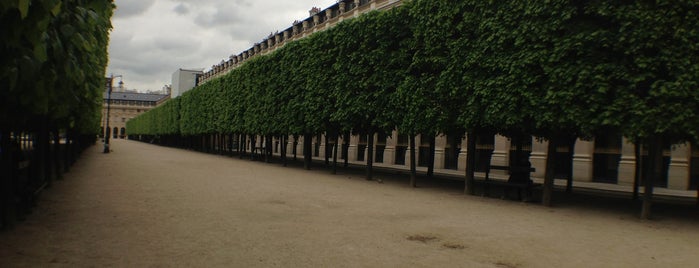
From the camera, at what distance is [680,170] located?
20.7 meters

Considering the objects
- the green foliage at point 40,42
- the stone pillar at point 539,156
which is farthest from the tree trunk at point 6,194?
the stone pillar at point 539,156

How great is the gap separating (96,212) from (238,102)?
24995 mm

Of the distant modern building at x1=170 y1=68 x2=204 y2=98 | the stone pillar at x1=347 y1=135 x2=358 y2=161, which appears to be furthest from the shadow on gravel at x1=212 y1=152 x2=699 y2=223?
the distant modern building at x1=170 y1=68 x2=204 y2=98

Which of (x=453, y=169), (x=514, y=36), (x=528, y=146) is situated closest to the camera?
(x=514, y=36)

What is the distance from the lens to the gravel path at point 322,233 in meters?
6.55

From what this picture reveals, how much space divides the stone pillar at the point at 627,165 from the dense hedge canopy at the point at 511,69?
9.59m

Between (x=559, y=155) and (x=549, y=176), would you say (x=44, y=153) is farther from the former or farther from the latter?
(x=559, y=155)

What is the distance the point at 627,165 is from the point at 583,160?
79.7 inches

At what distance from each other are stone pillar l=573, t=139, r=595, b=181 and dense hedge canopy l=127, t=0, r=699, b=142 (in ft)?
31.7

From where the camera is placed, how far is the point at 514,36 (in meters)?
13.4

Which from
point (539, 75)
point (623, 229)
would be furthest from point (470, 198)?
point (623, 229)

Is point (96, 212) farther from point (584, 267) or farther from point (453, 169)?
point (453, 169)

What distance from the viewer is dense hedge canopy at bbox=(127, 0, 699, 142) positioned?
10633 millimetres

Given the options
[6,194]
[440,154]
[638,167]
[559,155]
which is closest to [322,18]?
[440,154]
